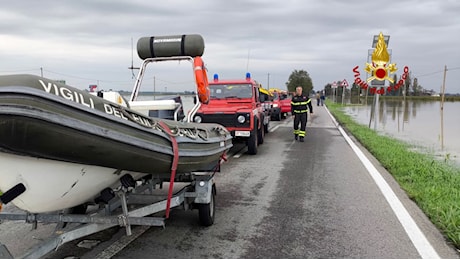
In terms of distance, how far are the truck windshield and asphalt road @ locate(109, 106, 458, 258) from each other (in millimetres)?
4308

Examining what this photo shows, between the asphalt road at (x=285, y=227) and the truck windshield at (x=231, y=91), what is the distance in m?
4.61

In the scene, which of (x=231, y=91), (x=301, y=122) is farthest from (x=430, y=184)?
(x=301, y=122)

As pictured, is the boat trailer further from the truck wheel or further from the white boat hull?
the truck wheel

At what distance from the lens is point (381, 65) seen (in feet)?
55.8

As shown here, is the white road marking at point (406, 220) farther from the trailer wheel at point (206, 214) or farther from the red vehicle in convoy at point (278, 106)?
the red vehicle in convoy at point (278, 106)

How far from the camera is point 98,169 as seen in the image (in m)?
3.50

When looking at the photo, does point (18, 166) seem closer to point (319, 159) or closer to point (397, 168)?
point (397, 168)

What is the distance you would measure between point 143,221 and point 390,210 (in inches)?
136

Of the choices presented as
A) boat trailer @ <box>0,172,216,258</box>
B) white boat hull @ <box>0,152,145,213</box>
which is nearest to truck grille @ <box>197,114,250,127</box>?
boat trailer @ <box>0,172,216,258</box>

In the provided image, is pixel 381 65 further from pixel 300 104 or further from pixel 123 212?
pixel 123 212

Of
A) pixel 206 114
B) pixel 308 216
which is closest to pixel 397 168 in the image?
pixel 308 216

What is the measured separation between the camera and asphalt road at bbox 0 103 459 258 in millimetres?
4188

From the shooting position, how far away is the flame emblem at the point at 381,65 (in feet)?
55.6

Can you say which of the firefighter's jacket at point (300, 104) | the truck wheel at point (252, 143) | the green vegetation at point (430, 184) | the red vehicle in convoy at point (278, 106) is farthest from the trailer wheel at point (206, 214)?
the red vehicle in convoy at point (278, 106)
